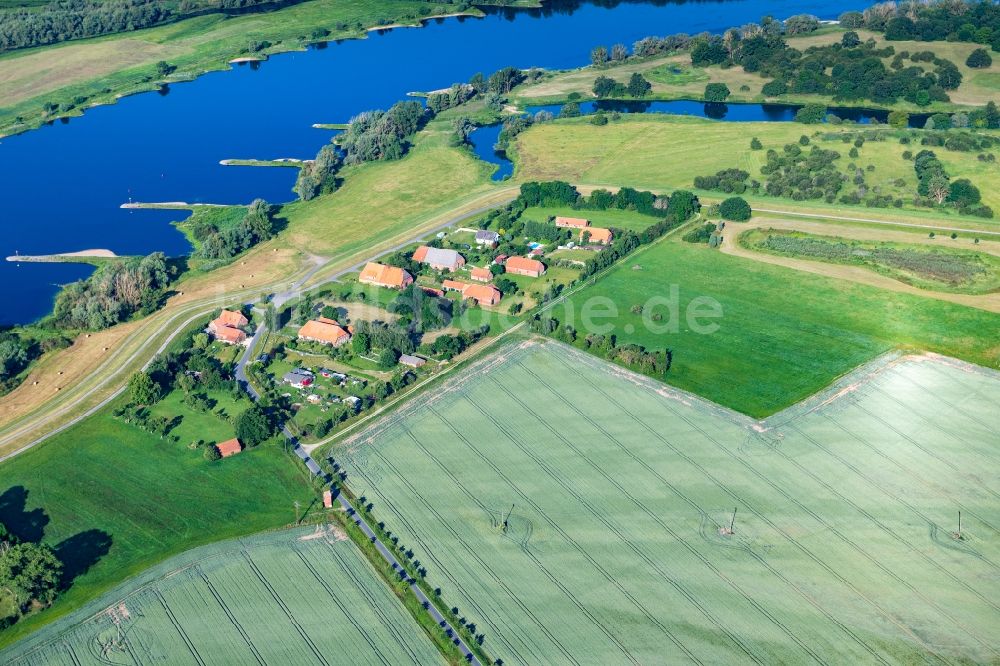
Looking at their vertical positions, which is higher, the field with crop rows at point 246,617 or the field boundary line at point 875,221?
the field boundary line at point 875,221

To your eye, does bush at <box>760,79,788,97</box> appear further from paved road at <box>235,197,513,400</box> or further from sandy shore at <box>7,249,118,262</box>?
sandy shore at <box>7,249,118,262</box>

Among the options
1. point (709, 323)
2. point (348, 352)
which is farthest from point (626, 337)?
point (348, 352)

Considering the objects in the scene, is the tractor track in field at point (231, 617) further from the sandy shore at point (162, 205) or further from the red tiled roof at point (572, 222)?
the sandy shore at point (162, 205)

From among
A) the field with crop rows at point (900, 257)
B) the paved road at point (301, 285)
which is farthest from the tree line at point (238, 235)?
the field with crop rows at point (900, 257)

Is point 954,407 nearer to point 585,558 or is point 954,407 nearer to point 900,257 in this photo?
point 900,257

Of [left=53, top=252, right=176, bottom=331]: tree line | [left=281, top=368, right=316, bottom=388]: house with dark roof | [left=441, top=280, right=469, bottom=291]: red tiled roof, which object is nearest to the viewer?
[left=281, top=368, right=316, bottom=388]: house with dark roof

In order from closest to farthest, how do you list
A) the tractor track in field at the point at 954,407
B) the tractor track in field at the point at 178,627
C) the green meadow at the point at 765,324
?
the tractor track in field at the point at 178,627, the tractor track in field at the point at 954,407, the green meadow at the point at 765,324

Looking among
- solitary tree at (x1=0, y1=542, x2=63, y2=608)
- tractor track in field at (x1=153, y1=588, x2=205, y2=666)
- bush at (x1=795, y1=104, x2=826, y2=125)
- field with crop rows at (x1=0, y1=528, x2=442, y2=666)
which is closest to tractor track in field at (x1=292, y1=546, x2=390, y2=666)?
field with crop rows at (x1=0, y1=528, x2=442, y2=666)
